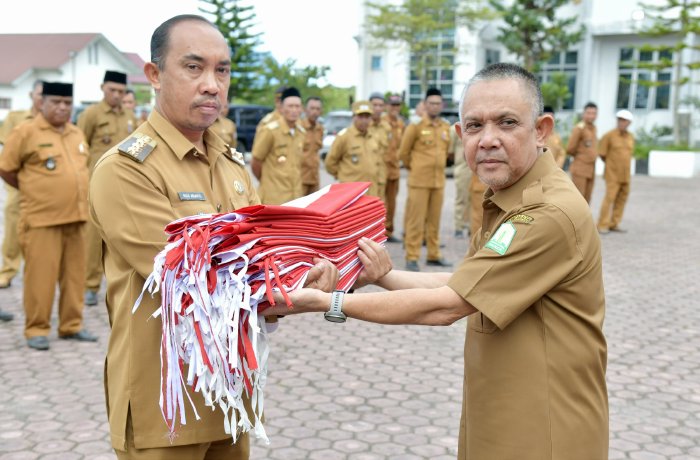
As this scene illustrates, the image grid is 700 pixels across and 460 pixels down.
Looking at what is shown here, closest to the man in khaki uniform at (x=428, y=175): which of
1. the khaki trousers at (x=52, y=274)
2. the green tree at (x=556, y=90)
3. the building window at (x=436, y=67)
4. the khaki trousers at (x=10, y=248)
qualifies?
the khaki trousers at (x=52, y=274)

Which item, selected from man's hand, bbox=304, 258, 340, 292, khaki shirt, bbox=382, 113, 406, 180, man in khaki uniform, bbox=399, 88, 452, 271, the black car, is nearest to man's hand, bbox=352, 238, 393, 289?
man's hand, bbox=304, 258, 340, 292

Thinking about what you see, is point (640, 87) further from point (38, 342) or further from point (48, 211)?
point (38, 342)

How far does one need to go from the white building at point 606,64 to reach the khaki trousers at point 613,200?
54.5 feet

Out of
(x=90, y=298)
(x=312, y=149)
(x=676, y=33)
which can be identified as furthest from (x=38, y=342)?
(x=676, y=33)

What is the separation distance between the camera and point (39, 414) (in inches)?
180

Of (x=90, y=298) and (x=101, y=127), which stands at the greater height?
(x=101, y=127)

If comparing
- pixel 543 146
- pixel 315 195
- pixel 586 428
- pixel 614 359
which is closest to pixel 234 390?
pixel 315 195

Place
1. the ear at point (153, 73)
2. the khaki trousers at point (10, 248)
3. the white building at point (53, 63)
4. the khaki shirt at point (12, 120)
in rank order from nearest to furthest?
1. the ear at point (153, 73)
2. the khaki trousers at point (10, 248)
3. the khaki shirt at point (12, 120)
4. the white building at point (53, 63)

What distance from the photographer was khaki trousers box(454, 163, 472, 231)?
11.4 metres

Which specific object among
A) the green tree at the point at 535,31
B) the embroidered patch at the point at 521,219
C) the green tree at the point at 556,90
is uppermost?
the green tree at the point at 535,31

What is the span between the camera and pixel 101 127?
8.44 meters

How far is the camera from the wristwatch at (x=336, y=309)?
2.10m

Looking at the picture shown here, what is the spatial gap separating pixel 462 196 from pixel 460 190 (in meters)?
0.12

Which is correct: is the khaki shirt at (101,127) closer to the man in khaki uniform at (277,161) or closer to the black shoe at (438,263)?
the man in khaki uniform at (277,161)
